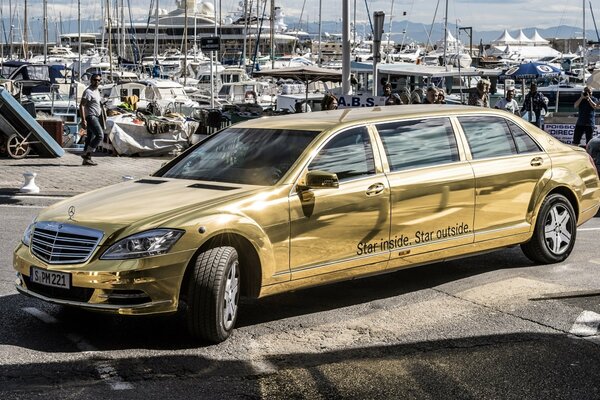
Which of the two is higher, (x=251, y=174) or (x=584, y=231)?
(x=251, y=174)

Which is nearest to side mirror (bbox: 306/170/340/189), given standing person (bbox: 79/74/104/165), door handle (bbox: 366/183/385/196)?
door handle (bbox: 366/183/385/196)

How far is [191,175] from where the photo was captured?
295 inches

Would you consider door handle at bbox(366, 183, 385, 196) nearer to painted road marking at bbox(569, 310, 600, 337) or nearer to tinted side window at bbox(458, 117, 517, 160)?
tinted side window at bbox(458, 117, 517, 160)

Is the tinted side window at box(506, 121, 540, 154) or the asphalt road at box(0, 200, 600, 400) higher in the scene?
the tinted side window at box(506, 121, 540, 154)

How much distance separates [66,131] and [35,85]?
38.2ft

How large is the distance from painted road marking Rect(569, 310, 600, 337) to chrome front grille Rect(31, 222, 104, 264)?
340 cm

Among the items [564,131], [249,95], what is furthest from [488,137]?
[249,95]

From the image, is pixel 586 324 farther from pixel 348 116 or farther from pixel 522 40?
pixel 522 40

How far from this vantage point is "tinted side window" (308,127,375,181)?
7258mm

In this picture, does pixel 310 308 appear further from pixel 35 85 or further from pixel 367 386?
pixel 35 85

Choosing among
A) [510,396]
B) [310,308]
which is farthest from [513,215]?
[510,396]

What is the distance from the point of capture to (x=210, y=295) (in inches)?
245

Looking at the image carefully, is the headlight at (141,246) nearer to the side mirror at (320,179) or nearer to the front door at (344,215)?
the front door at (344,215)

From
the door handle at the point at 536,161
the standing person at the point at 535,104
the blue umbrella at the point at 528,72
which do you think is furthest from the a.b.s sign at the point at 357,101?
the blue umbrella at the point at 528,72
